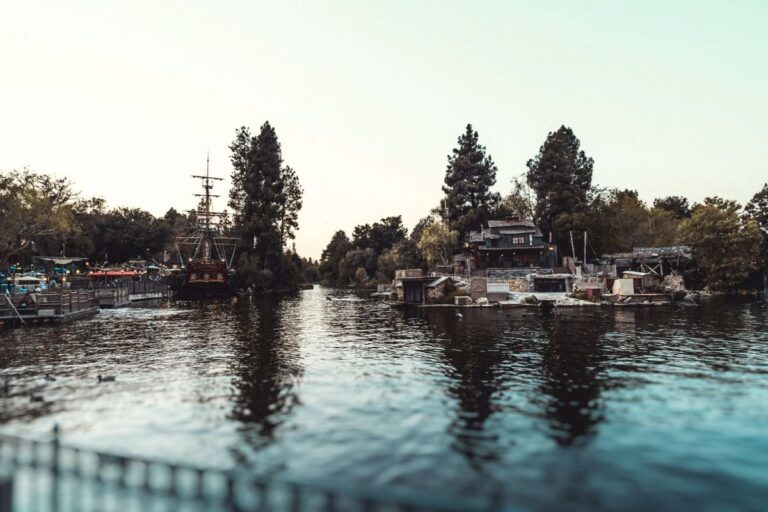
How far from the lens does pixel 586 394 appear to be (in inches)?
730

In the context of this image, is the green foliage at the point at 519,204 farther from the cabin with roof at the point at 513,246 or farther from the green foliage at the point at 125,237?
the green foliage at the point at 125,237

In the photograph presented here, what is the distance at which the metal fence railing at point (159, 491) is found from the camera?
166 inches

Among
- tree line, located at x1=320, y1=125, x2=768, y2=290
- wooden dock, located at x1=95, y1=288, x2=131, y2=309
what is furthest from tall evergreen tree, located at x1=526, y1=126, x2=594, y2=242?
wooden dock, located at x1=95, y1=288, x2=131, y2=309

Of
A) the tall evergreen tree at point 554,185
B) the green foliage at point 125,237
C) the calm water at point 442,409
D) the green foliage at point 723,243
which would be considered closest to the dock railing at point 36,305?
the calm water at point 442,409

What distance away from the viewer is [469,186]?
10050cm

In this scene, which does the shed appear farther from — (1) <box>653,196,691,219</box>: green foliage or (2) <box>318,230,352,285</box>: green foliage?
(2) <box>318,230,352,285</box>: green foliage

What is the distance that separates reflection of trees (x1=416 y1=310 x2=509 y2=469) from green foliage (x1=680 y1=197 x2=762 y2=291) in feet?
192

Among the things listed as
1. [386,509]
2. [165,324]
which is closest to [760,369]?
[386,509]

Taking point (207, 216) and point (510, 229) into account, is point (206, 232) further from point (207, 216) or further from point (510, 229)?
point (510, 229)

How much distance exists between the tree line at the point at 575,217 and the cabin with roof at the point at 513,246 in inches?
330

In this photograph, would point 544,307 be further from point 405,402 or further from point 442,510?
point 442,510

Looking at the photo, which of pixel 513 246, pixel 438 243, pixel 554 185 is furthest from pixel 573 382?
pixel 554 185

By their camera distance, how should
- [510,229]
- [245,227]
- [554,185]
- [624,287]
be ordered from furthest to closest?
[245,227] < [554,185] < [510,229] < [624,287]

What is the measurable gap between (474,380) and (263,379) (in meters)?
9.91
